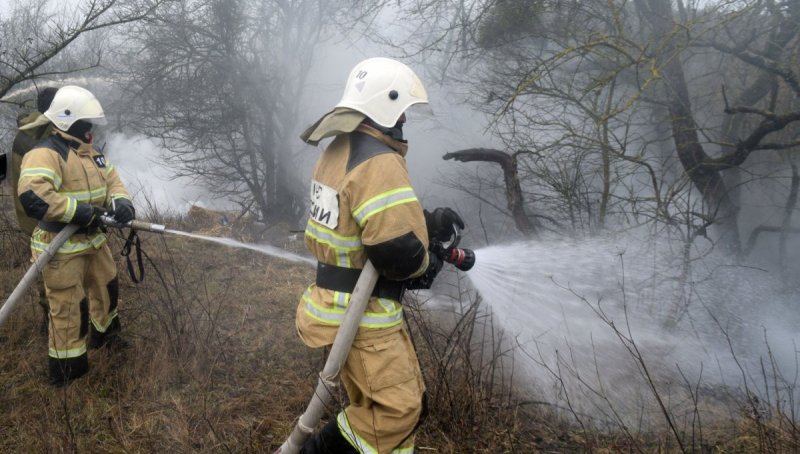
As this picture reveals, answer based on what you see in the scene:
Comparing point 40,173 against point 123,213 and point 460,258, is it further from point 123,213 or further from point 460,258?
point 460,258

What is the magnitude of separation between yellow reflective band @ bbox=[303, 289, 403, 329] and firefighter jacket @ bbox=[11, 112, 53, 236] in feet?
8.60

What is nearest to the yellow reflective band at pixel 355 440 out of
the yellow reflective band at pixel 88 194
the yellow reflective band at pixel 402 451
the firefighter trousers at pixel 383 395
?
the firefighter trousers at pixel 383 395

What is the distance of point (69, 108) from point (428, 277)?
2.83 metres

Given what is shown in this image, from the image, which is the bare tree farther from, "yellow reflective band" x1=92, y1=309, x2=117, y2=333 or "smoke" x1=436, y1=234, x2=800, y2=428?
"smoke" x1=436, y1=234, x2=800, y2=428

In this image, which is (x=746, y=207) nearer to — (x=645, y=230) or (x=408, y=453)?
(x=645, y=230)

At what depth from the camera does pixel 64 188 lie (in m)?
3.53

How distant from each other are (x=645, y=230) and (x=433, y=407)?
3807mm

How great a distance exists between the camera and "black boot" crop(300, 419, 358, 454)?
91.7 inches

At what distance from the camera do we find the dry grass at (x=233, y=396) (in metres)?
2.76

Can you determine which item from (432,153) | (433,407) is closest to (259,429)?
(433,407)

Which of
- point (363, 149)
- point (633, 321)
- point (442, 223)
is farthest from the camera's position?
point (633, 321)

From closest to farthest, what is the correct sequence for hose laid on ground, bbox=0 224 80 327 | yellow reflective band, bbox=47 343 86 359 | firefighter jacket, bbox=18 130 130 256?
firefighter jacket, bbox=18 130 130 256 → hose laid on ground, bbox=0 224 80 327 → yellow reflective band, bbox=47 343 86 359

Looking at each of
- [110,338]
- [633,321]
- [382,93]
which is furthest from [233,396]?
[633,321]

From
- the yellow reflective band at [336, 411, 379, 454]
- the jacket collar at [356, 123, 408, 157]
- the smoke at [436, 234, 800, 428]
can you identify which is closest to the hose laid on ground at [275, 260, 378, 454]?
the yellow reflective band at [336, 411, 379, 454]
